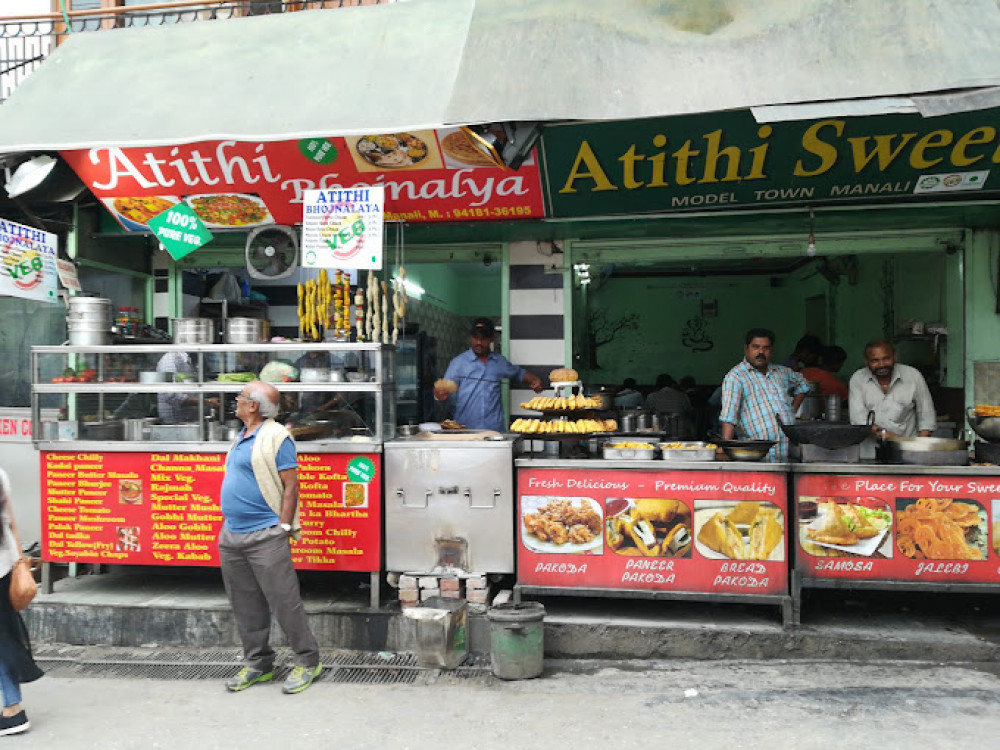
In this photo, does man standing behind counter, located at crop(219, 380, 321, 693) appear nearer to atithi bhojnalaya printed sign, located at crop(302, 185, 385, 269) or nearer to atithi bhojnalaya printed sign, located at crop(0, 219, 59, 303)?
atithi bhojnalaya printed sign, located at crop(302, 185, 385, 269)

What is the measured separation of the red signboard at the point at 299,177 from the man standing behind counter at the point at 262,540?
7.49 feet

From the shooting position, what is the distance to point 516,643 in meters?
4.46

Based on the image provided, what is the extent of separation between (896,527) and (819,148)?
2.82m

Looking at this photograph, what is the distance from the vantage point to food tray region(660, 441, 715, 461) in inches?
192

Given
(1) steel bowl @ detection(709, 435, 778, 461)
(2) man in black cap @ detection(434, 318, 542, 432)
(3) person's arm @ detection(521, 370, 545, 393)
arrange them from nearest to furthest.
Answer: (1) steel bowl @ detection(709, 435, 778, 461) → (3) person's arm @ detection(521, 370, 545, 393) → (2) man in black cap @ detection(434, 318, 542, 432)

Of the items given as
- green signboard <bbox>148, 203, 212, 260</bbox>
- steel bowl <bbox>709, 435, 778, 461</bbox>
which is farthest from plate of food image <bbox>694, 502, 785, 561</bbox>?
green signboard <bbox>148, 203, 212, 260</bbox>

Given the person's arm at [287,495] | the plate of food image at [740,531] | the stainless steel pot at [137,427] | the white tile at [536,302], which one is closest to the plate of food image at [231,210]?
the stainless steel pot at [137,427]

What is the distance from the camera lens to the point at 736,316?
1376cm

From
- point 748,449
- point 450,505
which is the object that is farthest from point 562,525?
point 748,449

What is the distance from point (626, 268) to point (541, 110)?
29.2ft

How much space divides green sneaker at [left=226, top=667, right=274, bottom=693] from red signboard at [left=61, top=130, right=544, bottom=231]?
380 cm

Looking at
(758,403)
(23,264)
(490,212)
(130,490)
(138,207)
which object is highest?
(138,207)

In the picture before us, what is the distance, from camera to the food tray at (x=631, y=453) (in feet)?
16.2

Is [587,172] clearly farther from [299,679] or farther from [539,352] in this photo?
[299,679]
